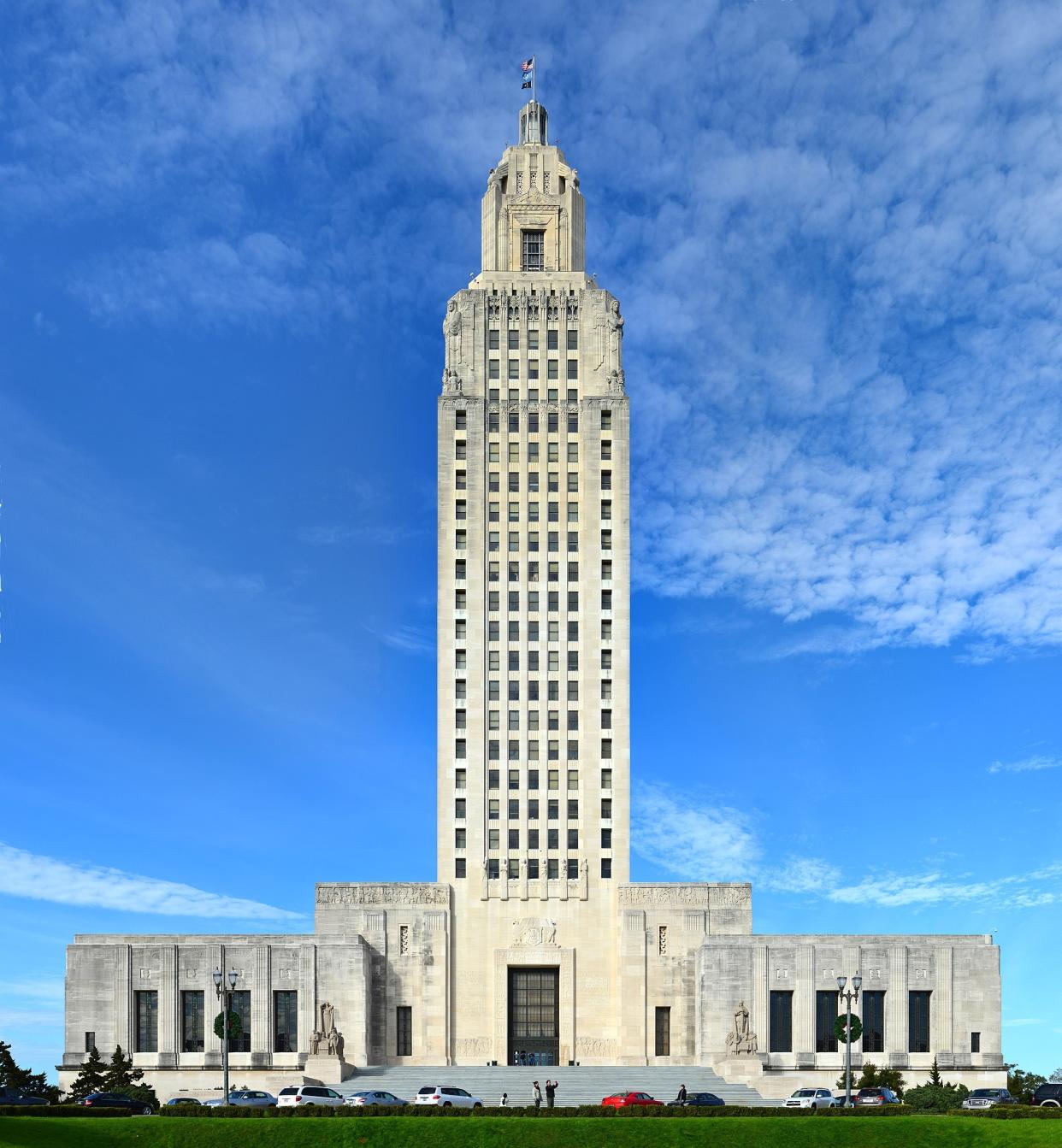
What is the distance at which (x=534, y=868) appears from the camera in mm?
93938

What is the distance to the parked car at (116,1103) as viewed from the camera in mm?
66062

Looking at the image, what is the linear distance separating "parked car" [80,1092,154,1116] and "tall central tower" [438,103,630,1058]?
27348mm

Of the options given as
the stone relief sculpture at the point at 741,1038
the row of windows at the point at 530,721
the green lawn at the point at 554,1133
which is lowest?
the stone relief sculpture at the point at 741,1038

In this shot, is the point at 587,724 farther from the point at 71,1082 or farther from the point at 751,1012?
the point at 71,1082

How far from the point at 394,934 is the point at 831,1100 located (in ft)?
108

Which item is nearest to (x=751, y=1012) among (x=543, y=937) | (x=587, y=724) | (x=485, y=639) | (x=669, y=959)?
(x=669, y=959)

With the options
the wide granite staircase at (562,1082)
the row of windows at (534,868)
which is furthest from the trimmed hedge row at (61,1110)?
the row of windows at (534,868)

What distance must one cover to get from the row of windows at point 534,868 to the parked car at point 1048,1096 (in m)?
32.5

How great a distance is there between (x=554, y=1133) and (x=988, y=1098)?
25.8m

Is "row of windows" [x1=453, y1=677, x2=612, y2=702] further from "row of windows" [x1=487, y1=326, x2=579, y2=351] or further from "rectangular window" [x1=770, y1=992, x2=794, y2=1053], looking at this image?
"row of windows" [x1=487, y1=326, x2=579, y2=351]

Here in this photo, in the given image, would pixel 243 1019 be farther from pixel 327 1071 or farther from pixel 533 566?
A: pixel 533 566

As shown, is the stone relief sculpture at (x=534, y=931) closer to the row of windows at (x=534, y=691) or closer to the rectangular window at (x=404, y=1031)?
the rectangular window at (x=404, y=1031)

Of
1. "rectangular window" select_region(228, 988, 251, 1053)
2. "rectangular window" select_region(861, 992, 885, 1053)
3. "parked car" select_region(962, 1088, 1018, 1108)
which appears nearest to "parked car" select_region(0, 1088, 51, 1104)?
"rectangular window" select_region(228, 988, 251, 1053)

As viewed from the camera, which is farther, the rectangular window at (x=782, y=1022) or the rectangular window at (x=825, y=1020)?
the rectangular window at (x=782, y=1022)
